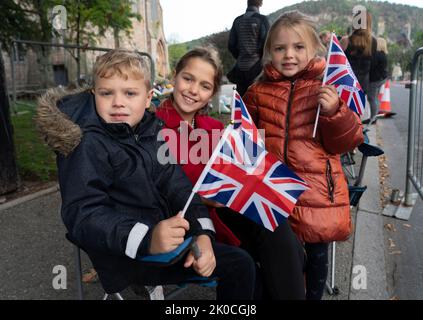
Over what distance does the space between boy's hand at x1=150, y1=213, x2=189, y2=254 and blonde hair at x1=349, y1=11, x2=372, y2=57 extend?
547cm

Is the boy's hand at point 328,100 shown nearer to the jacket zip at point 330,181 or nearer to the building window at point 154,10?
the jacket zip at point 330,181

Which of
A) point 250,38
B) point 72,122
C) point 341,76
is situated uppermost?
point 250,38

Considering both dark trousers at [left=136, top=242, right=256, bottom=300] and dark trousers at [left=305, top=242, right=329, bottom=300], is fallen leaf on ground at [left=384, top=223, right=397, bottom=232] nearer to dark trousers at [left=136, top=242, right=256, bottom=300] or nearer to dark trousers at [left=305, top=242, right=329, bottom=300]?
dark trousers at [left=305, top=242, right=329, bottom=300]

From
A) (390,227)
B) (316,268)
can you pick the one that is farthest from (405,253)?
(316,268)

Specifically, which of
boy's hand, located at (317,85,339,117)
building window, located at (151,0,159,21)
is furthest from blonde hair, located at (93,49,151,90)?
building window, located at (151,0,159,21)

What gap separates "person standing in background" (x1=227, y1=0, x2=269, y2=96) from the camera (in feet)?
17.8

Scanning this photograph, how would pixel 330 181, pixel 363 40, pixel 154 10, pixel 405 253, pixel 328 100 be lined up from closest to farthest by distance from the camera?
pixel 328 100
pixel 330 181
pixel 405 253
pixel 363 40
pixel 154 10

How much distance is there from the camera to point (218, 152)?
1850 millimetres

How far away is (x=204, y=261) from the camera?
1.80m

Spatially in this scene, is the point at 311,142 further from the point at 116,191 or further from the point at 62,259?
the point at 62,259

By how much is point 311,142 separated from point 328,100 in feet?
0.95

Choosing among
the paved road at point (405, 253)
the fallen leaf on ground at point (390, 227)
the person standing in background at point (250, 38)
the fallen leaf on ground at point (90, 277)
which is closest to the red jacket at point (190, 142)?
the fallen leaf on ground at point (90, 277)

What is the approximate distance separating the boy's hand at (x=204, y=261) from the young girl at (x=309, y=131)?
0.67m

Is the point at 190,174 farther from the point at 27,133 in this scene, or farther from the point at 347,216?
the point at 27,133
